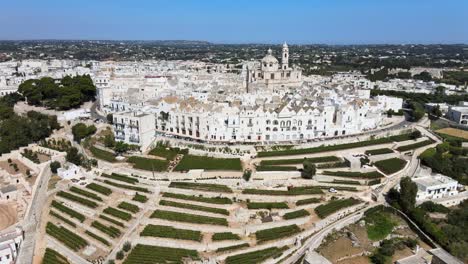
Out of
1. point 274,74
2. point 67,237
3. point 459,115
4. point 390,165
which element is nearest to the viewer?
point 67,237

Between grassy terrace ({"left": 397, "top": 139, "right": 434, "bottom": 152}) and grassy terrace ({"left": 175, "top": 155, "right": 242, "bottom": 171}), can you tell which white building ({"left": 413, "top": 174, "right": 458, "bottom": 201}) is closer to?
grassy terrace ({"left": 397, "top": 139, "right": 434, "bottom": 152})

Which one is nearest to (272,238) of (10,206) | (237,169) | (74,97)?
(237,169)

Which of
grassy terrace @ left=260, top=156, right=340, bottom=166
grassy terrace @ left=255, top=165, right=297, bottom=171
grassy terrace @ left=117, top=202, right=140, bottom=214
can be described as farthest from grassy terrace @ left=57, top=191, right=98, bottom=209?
grassy terrace @ left=260, top=156, right=340, bottom=166

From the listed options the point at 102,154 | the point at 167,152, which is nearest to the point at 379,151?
the point at 167,152

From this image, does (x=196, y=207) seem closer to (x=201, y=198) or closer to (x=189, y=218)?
(x=201, y=198)

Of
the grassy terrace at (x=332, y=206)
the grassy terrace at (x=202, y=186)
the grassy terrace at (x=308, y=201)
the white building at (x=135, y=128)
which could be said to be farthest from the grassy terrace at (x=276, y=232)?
the white building at (x=135, y=128)

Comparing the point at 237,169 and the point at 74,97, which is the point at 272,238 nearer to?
the point at 237,169
